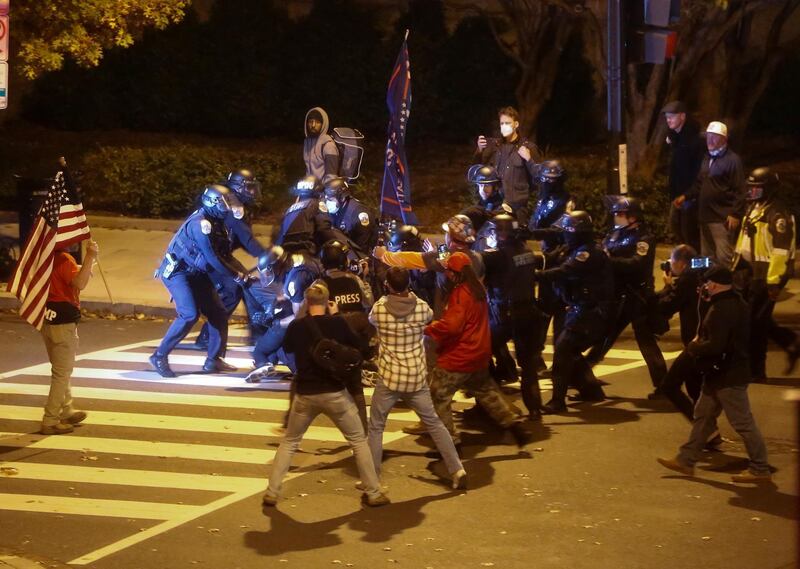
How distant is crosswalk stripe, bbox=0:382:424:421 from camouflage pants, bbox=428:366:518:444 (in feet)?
4.91

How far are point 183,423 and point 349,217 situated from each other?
3.05 metres

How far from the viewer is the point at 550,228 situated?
41.1ft

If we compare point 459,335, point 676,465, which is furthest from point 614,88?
point 676,465

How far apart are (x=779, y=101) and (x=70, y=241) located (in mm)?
17890

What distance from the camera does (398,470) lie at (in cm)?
960

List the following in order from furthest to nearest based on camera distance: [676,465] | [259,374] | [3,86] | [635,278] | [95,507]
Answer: [259,374] < [635,278] < [3,86] < [676,465] < [95,507]

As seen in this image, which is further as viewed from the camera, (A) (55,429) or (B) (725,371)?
(A) (55,429)

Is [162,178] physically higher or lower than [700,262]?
higher

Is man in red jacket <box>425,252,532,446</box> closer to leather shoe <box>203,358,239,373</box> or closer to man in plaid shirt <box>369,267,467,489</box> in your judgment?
man in plaid shirt <box>369,267,467,489</box>

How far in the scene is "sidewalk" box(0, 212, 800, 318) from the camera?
53.2 feet

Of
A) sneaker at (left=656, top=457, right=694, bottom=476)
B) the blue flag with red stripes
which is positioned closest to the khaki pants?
sneaker at (left=656, top=457, right=694, bottom=476)

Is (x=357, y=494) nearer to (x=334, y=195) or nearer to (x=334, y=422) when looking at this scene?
(x=334, y=422)

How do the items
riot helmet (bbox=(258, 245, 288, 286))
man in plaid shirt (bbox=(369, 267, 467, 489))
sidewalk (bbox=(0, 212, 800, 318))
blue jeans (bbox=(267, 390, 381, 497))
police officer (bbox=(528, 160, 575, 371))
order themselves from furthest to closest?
1. sidewalk (bbox=(0, 212, 800, 318))
2. police officer (bbox=(528, 160, 575, 371))
3. riot helmet (bbox=(258, 245, 288, 286))
4. man in plaid shirt (bbox=(369, 267, 467, 489))
5. blue jeans (bbox=(267, 390, 381, 497))

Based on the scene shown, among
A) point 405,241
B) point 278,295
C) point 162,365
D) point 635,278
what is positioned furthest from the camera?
point 162,365
